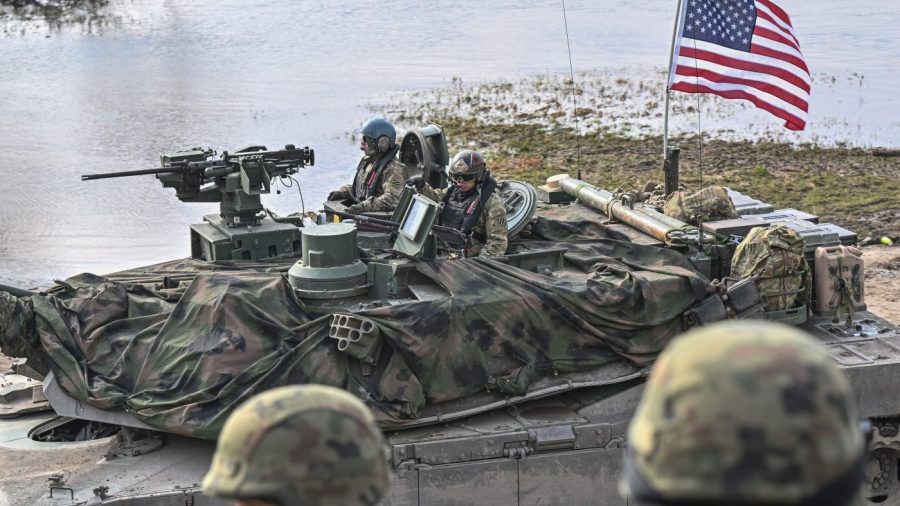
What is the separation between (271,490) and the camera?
2.62m

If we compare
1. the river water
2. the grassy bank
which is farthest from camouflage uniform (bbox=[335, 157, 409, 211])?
the grassy bank

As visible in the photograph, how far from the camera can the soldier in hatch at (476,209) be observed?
30.5ft

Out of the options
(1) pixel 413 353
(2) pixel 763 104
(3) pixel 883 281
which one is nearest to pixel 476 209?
(1) pixel 413 353

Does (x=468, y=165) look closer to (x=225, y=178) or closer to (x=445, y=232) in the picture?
(x=445, y=232)

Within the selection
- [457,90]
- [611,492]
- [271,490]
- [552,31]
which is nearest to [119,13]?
[552,31]

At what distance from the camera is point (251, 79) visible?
29.0m

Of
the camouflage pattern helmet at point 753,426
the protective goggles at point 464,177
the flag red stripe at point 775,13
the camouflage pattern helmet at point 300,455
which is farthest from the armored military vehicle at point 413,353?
the camouflage pattern helmet at point 753,426

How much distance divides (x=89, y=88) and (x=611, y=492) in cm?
2227

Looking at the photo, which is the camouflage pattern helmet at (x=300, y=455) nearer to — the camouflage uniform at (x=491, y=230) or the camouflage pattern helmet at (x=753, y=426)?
the camouflage pattern helmet at (x=753, y=426)

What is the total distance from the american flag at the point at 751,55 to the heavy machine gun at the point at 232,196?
376 centimetres

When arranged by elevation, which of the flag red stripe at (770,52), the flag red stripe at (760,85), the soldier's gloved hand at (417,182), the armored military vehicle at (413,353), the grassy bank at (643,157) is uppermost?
the flag red stripe at (770,52)

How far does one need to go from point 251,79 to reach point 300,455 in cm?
2697

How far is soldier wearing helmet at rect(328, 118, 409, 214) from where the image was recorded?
10742 millimetres

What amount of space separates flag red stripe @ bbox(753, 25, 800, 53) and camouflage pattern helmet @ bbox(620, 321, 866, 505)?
31.1 feet
